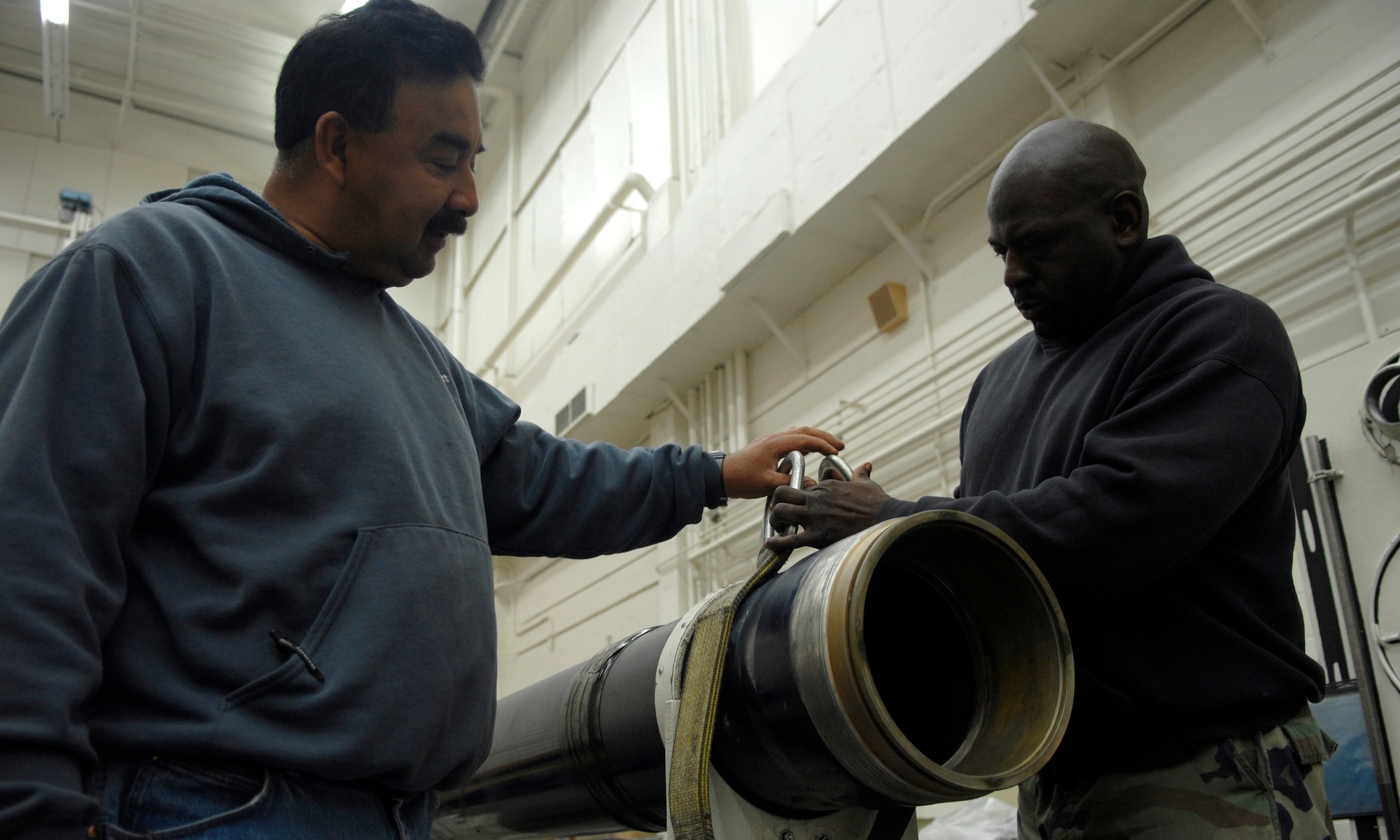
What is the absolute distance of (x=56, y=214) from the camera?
28.7ft

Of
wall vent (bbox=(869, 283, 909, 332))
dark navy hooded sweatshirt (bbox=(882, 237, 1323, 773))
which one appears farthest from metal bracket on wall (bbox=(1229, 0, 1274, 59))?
dark navy hooded sweatshirt (bbox=(882, 237, 1323, 773))

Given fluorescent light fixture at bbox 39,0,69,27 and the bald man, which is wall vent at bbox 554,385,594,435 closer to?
fluorescent light fixture at bbox 39,0,69,27

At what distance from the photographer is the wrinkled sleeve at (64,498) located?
807mm

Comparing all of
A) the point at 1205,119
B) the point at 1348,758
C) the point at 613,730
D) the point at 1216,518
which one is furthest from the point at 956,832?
the point at 1205,119

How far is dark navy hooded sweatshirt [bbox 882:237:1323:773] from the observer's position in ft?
3.87

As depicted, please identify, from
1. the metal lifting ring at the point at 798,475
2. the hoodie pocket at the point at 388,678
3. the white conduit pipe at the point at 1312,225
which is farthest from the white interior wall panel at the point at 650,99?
the hoodie pocket at the point at 388,678

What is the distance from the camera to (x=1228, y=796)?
1158mm

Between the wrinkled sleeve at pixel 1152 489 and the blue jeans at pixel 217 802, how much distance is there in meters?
0.69

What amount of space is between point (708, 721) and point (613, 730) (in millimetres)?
401

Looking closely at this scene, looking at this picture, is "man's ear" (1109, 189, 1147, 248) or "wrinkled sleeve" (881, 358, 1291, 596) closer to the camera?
"wrinkled sleeve" (881, 358, 1291, 596)

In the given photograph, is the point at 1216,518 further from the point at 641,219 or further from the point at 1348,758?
the point at 641,219

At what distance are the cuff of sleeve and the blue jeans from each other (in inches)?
32.5

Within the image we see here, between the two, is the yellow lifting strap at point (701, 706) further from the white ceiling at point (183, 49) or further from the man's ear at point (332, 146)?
the white ceiling at point (183, 49)

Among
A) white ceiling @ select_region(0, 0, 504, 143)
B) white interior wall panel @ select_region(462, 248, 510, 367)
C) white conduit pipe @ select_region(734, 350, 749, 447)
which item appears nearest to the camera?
white conduit pipe @ select_region(734, 350, 749, 447)
